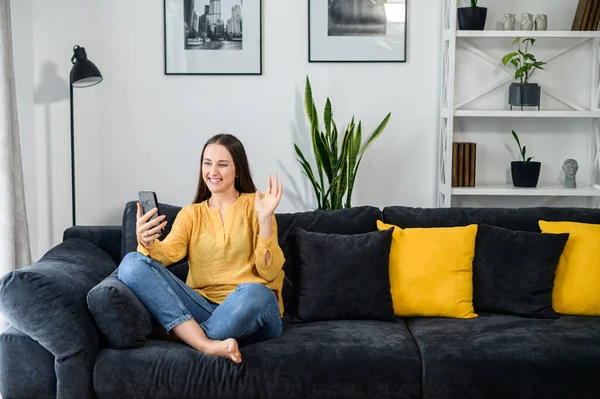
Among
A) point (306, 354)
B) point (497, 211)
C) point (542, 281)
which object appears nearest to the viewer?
point (306, 354)

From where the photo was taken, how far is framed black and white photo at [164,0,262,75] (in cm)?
470

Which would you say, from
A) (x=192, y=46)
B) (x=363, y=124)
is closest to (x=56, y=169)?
(x=192, y=46)

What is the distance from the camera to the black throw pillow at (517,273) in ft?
11.5

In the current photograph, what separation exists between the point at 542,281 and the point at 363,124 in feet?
5.31

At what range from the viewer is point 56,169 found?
481 cm

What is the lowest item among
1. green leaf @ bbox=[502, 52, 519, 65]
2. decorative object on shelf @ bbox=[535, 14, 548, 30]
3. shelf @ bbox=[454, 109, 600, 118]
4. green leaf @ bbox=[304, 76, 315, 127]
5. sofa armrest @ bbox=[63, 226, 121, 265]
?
sofa armrest @ bbox=[63, 226, 121, 265]

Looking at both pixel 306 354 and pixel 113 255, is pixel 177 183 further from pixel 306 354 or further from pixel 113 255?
pixel 306 354

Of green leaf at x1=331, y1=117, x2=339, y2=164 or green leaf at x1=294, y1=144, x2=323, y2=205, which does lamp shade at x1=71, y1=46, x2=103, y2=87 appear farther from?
green leaf at x1=331, y1=117, x2=339, y2=164

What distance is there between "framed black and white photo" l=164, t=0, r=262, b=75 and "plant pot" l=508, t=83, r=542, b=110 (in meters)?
1.39

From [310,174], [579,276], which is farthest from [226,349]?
[310,174]

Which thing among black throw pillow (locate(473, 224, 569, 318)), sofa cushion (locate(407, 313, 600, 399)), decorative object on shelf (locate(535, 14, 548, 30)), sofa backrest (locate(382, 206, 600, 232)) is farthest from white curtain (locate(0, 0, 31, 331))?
decorative object on shelf (locate(535, 14, 548, 30))

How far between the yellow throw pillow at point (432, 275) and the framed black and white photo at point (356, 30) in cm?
151

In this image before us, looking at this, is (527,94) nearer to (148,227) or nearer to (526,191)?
(526,191)

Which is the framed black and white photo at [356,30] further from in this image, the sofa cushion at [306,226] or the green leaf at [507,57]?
the sofa cushion at [306,226]
